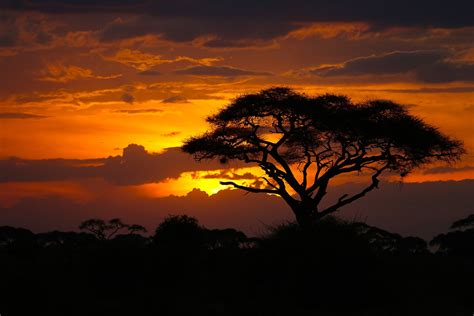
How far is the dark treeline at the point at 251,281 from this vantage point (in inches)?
815

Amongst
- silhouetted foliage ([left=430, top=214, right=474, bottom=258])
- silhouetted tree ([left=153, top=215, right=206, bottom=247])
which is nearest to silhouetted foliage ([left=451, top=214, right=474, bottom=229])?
silhouetted foliage ([left=430, top=214, right=474, bottom=258])

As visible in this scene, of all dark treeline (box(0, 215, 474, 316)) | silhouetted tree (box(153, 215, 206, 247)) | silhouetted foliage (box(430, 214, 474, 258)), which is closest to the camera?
dark treeline (box(0, 215, 474, 316))

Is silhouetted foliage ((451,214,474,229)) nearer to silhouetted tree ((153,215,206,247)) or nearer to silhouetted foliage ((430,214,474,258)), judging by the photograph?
silhouetted foliage ((430,214,474,258))

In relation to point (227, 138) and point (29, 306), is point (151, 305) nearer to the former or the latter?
point (29, 306)

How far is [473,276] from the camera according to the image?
2780 cm

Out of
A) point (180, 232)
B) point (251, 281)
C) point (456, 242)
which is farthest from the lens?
point (456, 242)

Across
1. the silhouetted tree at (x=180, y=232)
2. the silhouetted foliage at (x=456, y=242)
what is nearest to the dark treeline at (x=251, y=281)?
the silhouetted tree at (x=180, y=232)

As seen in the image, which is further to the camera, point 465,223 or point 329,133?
point 465,223

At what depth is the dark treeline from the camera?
20.7 meters

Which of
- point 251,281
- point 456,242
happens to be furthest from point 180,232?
point 456,242

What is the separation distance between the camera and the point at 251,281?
24.5 m

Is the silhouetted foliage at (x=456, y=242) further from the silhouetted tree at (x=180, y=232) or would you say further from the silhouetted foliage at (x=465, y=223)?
the silhouetted tree at (x=180, y=232)

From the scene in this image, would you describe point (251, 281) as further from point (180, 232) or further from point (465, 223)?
point (465, 223)

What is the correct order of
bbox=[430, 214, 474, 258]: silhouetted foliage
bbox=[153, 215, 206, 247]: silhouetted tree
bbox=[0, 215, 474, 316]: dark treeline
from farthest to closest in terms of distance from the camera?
bbox=[430, 214, 474, 258]: silhouetted foliage, bbox=[153, 215, 206, 247]: silhouetted tree, bbox=[0, 215, 474, 316]: dark treeline
